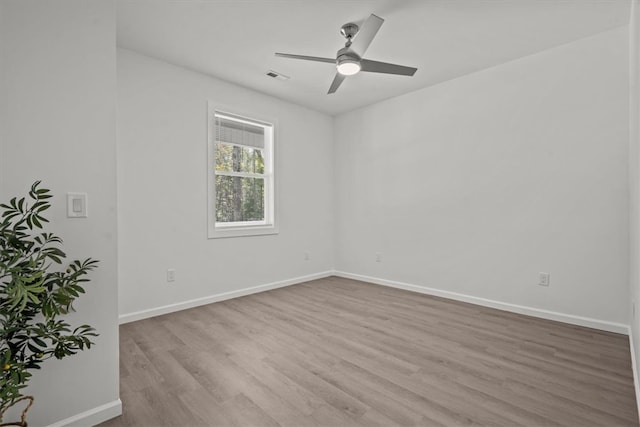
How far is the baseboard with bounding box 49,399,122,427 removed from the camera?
1.52 meters

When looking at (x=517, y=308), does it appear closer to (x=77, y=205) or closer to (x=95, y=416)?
(x=95, y=416)

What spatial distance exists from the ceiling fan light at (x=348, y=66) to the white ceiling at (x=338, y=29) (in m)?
0.35

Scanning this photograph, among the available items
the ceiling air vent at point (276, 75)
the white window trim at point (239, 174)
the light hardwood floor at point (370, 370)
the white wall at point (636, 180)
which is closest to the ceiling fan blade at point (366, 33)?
the ceiling air vent at point (276, 75)

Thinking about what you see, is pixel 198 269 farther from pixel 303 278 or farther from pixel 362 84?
pixel 362 84

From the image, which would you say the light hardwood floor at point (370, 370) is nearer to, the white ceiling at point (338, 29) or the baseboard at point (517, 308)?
the baseboard at point (517, 308)

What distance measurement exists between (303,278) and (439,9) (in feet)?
11.9

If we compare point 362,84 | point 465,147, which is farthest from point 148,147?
point 465,147

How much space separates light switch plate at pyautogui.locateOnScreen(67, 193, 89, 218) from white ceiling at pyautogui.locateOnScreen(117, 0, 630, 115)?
1.71 m

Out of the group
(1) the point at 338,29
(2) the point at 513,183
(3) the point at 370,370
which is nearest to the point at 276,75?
(1) the point at 338,29

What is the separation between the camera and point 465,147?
367 cm

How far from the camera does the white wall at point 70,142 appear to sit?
1.42 m

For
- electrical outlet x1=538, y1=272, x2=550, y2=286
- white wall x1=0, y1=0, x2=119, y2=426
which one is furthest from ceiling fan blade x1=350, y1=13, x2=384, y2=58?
electrical outlet x1=538, y1=272, x2=550, y2=286

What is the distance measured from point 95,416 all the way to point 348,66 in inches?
111

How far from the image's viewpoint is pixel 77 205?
1.56 m
